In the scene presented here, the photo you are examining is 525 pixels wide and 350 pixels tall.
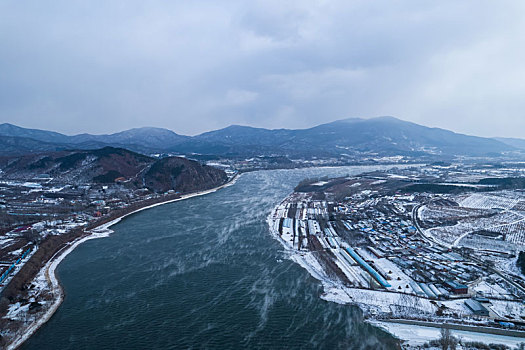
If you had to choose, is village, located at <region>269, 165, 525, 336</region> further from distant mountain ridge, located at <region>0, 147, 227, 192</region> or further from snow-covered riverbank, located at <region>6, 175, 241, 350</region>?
distant mountain ridge, located at <region>0, 147, 227, 192</region>

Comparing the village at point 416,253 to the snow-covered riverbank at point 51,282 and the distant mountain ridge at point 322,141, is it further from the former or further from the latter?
the distant mountain ridge at point 322,141

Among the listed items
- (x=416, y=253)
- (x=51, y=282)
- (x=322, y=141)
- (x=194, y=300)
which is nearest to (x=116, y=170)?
(x=51, y=282)

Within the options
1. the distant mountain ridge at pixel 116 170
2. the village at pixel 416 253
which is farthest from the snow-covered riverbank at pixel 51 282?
the distant mountain ridge at pixel 116 170

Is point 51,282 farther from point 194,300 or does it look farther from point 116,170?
point 116,170

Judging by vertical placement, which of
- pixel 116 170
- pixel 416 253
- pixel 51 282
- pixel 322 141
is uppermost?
pixel 322 141

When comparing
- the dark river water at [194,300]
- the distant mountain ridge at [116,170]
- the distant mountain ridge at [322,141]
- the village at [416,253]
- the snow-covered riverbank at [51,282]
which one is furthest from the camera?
the distant mountain ridge at [322,141]
